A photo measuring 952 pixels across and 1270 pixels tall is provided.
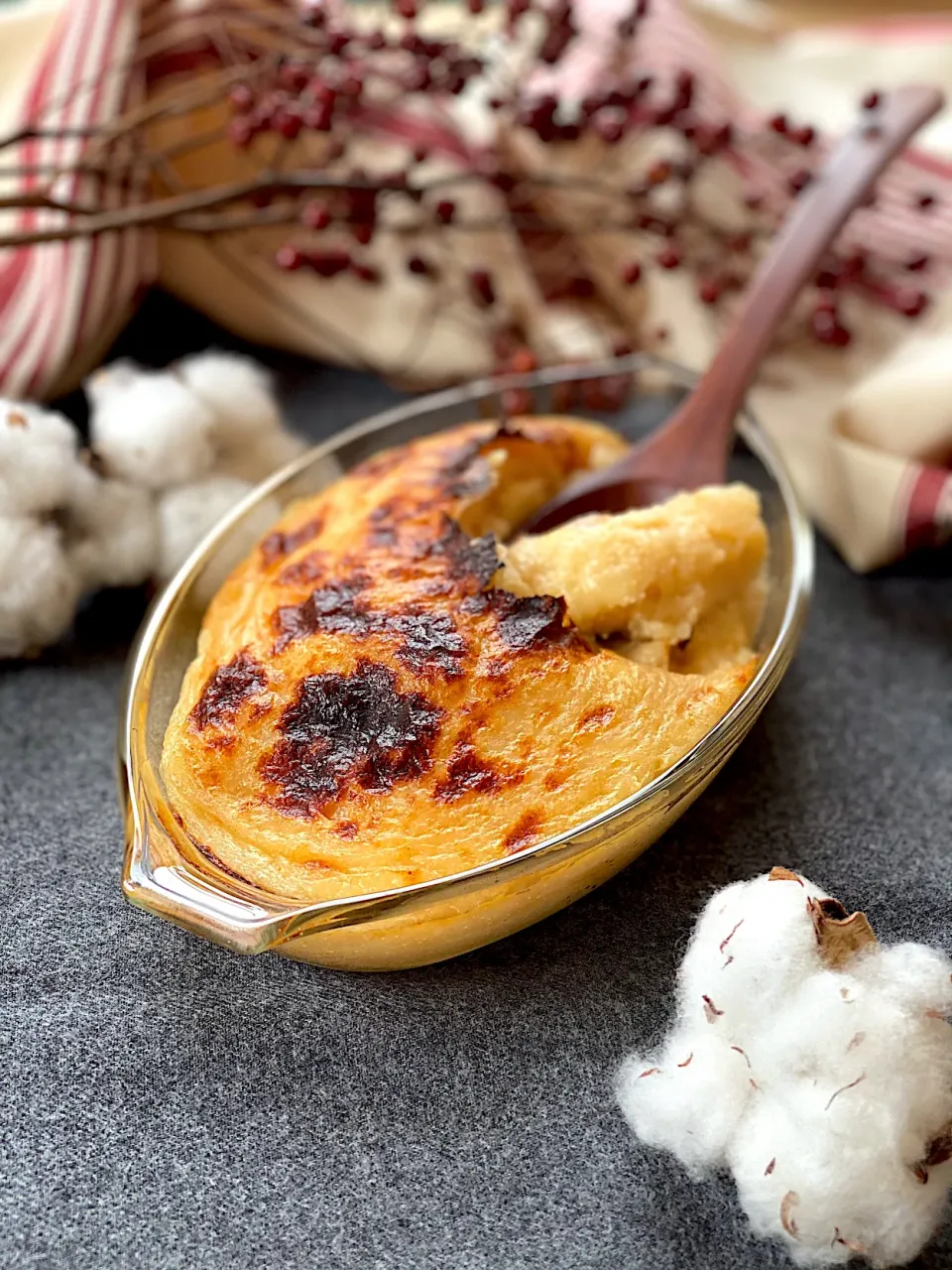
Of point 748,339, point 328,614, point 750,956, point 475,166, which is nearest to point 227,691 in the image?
point 328,614

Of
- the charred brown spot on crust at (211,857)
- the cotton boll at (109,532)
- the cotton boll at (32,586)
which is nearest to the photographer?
the charred brown spot on crust at (211,857)

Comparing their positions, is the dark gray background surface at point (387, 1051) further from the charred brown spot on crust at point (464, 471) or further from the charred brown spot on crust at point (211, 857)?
the charred brown spot on crust at point (464, 471)

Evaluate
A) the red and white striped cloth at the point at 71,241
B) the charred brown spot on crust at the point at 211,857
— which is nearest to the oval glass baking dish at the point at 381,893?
the charred brown spot on crust at the point at 211,857

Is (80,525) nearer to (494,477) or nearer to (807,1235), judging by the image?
(494,477)

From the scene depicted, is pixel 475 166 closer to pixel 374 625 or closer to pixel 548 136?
pixel 548 136

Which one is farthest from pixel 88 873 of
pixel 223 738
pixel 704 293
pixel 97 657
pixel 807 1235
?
pixel 704 293

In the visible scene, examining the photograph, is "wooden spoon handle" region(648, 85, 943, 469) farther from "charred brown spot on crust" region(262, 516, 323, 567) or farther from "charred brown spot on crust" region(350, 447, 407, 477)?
"charred brown spot on crust" region(262, 516, 323, 567)
